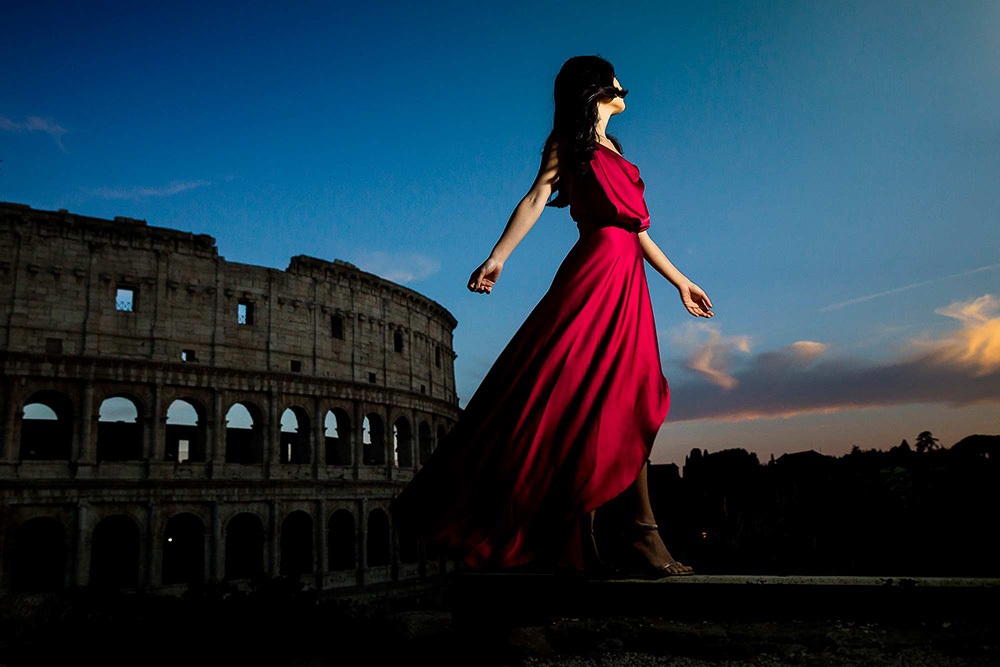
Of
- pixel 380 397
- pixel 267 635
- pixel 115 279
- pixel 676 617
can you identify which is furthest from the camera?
pixel 380 397

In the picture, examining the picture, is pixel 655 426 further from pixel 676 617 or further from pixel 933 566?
pixel 933 566

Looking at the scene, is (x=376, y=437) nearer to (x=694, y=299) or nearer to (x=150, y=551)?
(x=150, y=551)

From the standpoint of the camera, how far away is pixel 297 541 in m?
27.7

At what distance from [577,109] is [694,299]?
1197mm

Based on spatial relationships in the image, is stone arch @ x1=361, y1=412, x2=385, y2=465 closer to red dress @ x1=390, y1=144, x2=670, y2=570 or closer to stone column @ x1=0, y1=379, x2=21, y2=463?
stone column @ x1=0, y1=379, x2=21, y2=463

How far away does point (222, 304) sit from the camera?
2655 centimetres

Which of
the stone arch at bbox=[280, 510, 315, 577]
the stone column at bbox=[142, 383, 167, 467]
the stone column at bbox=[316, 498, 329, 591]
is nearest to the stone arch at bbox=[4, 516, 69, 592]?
the stone column at bbox=[142, 383, 167, 467]

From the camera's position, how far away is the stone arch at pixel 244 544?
25734 millimetres

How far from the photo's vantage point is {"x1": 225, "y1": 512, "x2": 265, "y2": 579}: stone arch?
1013 inches

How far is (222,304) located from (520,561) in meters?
26.0

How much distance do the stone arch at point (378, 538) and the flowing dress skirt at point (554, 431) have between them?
28127 mm

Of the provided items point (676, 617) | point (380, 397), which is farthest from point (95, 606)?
point (380, 397)

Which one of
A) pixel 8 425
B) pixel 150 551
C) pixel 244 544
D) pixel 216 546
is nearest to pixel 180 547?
pixel 244 544

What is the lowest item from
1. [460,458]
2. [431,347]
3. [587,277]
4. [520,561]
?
[520,561]
